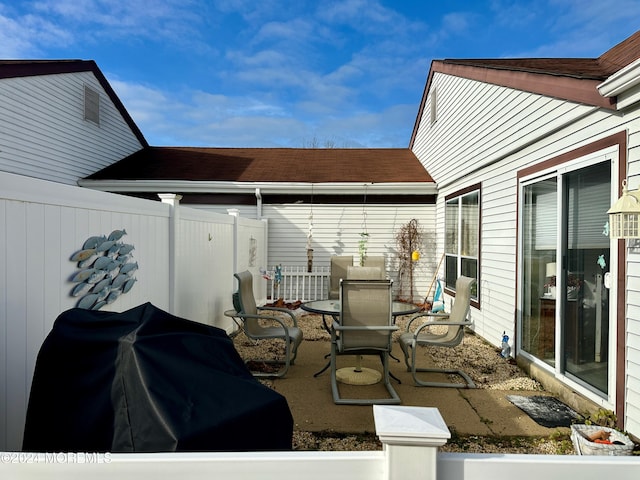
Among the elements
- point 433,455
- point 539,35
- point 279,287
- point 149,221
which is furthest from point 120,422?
point 539,35

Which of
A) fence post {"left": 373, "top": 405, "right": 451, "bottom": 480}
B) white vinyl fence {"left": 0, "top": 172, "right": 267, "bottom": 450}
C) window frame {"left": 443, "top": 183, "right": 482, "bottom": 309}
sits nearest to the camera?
fence post {"left": 373, "top": 405, "right": 451, "bottom": 480}

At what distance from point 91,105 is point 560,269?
10.2m

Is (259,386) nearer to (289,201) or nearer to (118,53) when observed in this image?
(289,201)

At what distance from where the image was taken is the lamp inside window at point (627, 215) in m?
2.81

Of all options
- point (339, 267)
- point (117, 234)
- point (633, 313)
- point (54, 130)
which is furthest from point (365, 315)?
point (54, 130)

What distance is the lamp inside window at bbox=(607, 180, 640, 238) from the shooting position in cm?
281

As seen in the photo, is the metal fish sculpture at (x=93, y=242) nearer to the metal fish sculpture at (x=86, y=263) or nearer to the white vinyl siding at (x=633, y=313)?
the metal fish sculpture at (x=86, y=263)

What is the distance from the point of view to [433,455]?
1.01m

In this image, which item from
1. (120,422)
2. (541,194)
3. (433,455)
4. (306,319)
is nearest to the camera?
(433,455)

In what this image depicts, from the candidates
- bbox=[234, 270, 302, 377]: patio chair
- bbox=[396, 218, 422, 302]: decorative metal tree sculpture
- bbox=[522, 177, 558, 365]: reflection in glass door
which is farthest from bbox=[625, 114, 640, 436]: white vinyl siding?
bbox=[396, 218, 422, 302]: decorative metal tree sculpture

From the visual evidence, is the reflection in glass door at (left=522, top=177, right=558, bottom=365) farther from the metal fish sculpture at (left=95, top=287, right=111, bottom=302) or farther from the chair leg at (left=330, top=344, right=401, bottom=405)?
the metal fish sculpture at (left=95, top=287, right=111, bottom=302)

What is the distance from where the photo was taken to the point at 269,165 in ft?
35.1

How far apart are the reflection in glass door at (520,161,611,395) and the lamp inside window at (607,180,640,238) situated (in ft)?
1.62

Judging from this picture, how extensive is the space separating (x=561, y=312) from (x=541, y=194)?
1.33 meters
